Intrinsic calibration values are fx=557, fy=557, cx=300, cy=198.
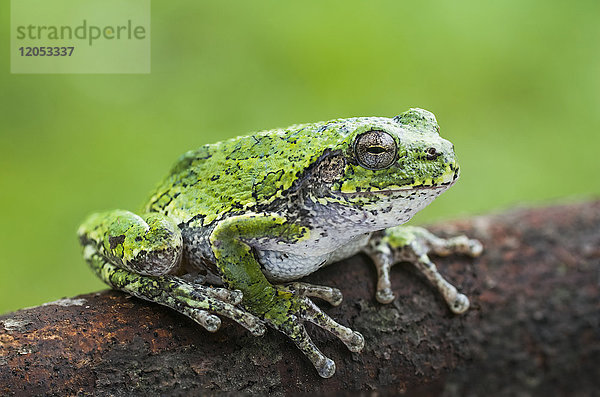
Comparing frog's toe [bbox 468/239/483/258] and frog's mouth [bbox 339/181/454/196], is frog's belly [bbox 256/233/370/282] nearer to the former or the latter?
frog's mouth [bbox 339/181/454/196]

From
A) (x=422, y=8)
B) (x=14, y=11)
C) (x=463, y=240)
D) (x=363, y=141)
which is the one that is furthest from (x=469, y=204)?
(x=14, y=11)

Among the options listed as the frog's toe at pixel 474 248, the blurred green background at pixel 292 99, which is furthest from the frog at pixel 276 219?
the blurred green background at pixel 292 99

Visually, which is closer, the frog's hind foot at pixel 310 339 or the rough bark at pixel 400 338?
the rough bark at pixel 400 338

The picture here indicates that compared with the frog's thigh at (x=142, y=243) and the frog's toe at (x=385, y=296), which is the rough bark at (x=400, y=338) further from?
the frog's thigh at (x=142, y=243)

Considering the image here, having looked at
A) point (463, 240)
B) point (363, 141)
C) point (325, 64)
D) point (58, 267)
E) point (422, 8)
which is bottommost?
point (58, 267)

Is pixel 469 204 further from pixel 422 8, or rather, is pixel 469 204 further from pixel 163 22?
pixel 163 22

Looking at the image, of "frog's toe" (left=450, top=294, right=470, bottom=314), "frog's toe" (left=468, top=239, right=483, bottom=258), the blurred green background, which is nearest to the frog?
"frog's toe" (left=450, top=294, right=470, bottom=314)

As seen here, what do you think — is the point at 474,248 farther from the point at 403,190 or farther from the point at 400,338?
the point at 403,190
